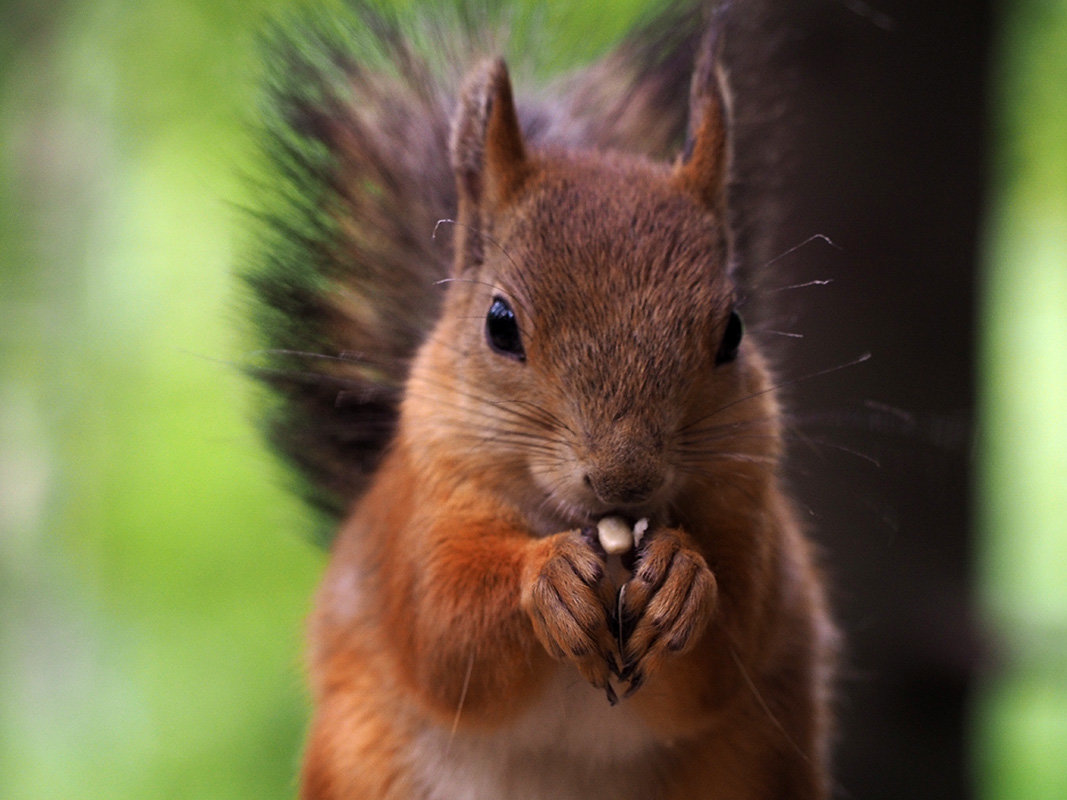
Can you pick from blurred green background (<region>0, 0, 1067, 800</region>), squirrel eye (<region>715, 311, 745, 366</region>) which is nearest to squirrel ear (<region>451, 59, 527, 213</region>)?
squirrel eye (<region>715, 311, 745, 366</region>)

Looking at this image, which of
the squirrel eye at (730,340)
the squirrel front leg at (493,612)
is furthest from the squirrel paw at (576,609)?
the squirrel eye at (730,340)

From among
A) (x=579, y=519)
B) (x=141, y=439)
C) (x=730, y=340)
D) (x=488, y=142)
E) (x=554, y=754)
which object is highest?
(x=488, y=142)

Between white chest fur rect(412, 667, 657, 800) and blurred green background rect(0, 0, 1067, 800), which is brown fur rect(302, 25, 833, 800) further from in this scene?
blurred green background rect(0, 0, 1067, 800)

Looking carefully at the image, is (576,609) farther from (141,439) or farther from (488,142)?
(141,439)

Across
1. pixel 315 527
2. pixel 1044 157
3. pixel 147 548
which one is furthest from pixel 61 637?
pixel 1044 157

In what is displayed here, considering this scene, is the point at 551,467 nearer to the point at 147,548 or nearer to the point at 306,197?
the point at 306,197

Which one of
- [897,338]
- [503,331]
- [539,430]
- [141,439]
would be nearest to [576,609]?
[539,430]
